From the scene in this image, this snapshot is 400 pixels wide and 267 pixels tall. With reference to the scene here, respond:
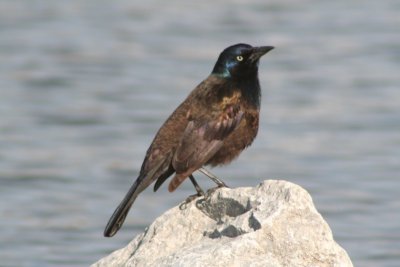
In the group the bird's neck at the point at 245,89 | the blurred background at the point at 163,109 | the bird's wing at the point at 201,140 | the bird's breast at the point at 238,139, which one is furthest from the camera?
the blurred background at the point at 163,109

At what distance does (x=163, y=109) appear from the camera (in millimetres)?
14656

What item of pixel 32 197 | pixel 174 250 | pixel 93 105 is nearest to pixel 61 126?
pixel 93 105

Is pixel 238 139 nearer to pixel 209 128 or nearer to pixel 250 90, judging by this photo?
pixel 209 128

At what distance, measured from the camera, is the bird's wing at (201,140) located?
7.84 meters

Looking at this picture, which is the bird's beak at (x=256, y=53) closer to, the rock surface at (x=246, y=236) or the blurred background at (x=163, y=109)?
the rock surface at (x=246, y=236)

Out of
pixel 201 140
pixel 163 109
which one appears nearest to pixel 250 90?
pixel 201 140

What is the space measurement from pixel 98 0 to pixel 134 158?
6425 mm

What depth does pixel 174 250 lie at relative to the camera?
6789 mm

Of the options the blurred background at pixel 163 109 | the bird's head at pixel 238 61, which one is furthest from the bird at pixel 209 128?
the blurred background at pixel 163 109

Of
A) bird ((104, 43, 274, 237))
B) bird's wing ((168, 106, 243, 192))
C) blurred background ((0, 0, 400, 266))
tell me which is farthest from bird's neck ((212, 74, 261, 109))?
blurred background ((0, 0, 400, 266))

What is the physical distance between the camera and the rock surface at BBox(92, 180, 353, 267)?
618 centimetres

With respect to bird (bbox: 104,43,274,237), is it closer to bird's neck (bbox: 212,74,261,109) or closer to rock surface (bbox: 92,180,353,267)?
bird's neck (bbox: 212,74,261,109)

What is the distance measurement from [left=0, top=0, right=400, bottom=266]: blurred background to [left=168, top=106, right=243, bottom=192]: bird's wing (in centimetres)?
305

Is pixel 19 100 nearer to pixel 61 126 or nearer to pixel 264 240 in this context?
pixel 61 126
